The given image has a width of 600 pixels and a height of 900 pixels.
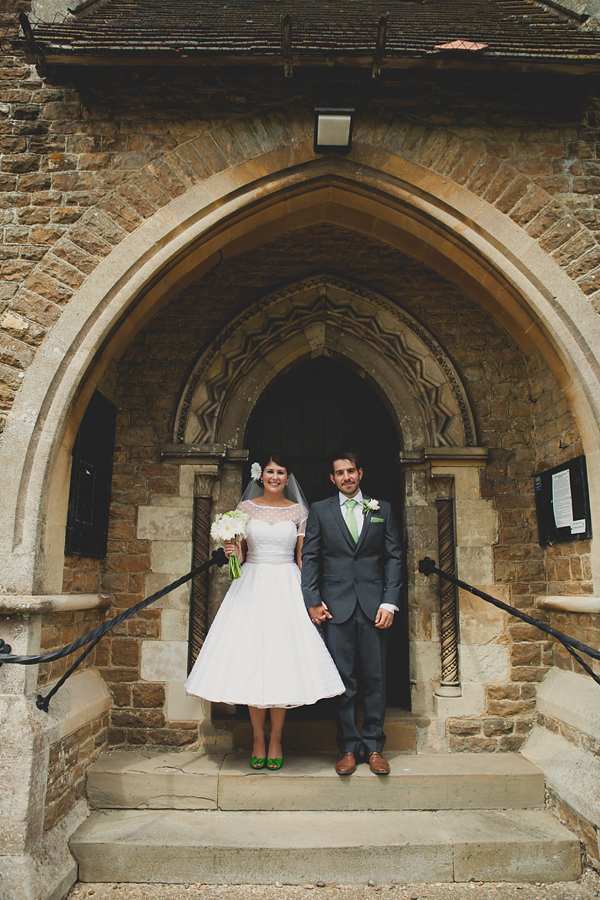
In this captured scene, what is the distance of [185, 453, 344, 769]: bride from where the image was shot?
3.63m

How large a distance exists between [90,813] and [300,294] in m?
3.88

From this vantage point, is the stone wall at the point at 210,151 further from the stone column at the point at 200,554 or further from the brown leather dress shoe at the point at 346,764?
the brown leather dress shoe at the point at 346,764

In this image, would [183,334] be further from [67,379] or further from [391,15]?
[391,15]

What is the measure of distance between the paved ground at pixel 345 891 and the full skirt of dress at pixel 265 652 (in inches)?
34.7

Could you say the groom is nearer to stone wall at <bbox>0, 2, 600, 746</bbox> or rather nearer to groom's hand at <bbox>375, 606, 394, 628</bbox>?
groom's hand at <bbox>375, 606, 394, 628</bbox>

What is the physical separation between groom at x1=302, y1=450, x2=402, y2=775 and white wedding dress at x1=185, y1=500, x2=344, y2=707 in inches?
5.7

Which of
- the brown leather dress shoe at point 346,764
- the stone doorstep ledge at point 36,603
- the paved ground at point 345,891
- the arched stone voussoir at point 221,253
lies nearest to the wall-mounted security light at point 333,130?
the arched stone voussoir at point 221,253

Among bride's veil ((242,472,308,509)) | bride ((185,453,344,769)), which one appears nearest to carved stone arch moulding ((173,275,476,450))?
bride's veil ((242,472,308,509))

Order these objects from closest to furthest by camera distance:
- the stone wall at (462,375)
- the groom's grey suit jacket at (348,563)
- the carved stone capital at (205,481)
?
1. the groom's grey suit jacket at (348,563)
2. the stone wall at (462,375)
3. the carved stone capital at (205,481)

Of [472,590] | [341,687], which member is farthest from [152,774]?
[472,590]

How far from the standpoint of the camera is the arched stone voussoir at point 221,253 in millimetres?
3498

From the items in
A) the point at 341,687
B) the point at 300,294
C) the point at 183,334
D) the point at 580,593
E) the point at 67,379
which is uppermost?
the point at 300,294

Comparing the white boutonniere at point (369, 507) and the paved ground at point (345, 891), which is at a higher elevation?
the white boutonniere at point (369, 507)

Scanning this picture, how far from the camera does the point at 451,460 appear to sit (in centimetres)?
469
